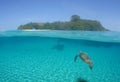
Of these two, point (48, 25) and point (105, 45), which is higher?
point (48, 25)

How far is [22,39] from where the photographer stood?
22734 mm

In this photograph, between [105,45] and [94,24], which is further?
[94,24]

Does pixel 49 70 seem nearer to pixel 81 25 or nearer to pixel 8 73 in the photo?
pixel 8 73

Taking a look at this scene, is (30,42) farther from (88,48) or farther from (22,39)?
(88,48)

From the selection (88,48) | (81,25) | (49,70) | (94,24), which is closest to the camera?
(49,70)

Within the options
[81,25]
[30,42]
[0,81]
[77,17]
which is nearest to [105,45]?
[30,42]

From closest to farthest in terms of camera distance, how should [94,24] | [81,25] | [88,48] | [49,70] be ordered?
[49,70] → [88,48] → [81,25] → [94,24]

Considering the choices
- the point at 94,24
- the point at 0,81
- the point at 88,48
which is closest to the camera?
the point at 0,81

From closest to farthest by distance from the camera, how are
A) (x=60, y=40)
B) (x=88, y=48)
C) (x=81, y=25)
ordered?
1. (x=60, y=40)
2. (x=88, y=48)
3. (x=81, y=25)

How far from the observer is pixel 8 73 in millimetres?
8766

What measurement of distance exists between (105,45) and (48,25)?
61.1ft

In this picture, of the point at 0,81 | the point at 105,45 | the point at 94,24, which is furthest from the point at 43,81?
the point at 94,24

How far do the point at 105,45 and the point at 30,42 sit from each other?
10970 millimetres

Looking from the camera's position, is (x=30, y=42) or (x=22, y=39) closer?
(x=22, y=39)
